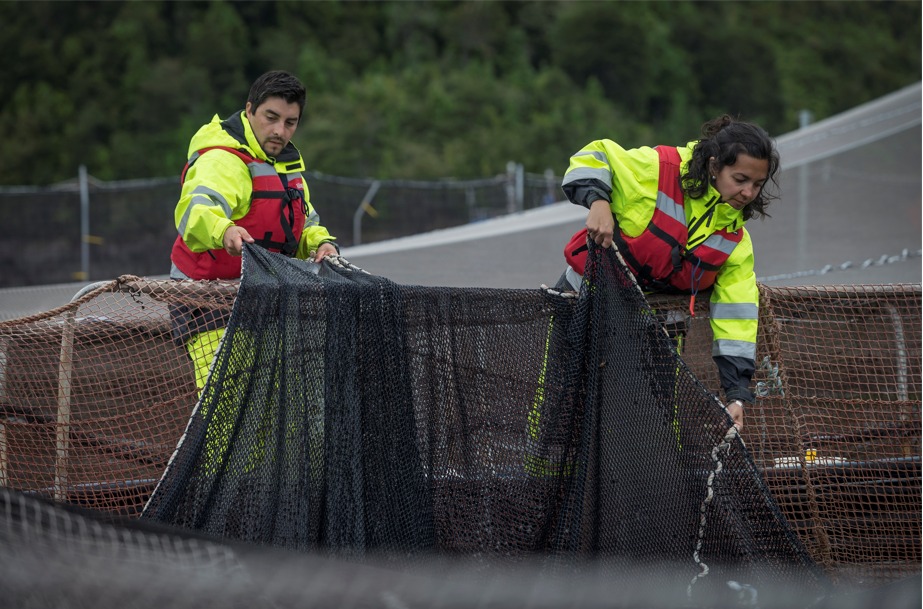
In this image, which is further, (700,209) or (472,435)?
(700,209)

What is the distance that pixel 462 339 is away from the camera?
10.6ft

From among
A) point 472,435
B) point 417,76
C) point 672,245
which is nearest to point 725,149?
point 672,245

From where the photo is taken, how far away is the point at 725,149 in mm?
3363

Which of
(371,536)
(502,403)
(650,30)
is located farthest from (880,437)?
(650,30)

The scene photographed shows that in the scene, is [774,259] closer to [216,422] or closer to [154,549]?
[216,422]

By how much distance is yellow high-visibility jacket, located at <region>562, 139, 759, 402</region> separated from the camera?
133 inches

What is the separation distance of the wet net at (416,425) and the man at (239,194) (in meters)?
0.13

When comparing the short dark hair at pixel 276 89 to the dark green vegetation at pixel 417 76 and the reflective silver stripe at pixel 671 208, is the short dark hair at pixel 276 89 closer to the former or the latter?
the reflective silver stripe at pixel 671 208

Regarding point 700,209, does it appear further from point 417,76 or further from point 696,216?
point 417,76

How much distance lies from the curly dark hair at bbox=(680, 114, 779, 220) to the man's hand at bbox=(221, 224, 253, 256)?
1.38m

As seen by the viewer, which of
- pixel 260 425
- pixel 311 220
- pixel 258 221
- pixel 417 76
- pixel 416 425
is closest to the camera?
pixel 260 425

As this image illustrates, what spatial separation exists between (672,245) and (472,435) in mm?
878

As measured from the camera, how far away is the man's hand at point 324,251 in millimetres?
3614

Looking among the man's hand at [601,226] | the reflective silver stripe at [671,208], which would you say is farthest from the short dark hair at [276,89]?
the reflective silver stripe at [671,208]
